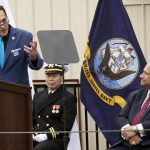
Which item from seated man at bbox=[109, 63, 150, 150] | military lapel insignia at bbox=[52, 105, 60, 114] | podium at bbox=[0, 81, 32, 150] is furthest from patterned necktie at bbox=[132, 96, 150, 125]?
podium at bbox=[0, 81, 32, 150]

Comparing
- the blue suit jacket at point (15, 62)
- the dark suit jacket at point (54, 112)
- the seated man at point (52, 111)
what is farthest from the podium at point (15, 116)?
the dark suit jacket at point (54, 112)

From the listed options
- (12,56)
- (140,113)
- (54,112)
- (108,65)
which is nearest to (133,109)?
(140,113)

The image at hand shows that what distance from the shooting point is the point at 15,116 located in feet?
20.7

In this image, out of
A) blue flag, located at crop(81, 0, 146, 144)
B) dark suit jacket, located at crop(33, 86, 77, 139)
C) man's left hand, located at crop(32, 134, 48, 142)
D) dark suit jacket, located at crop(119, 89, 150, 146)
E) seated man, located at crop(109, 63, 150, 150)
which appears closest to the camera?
seated man, located at crop(109, 63, 150, 150)

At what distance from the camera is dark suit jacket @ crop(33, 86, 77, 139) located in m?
8.35

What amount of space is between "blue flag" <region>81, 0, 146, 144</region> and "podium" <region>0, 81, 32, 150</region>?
2315 millimetres

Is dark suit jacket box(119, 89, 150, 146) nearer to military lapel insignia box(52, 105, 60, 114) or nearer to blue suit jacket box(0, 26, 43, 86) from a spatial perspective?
military lapel insignia box(52, 105, 60, 114)

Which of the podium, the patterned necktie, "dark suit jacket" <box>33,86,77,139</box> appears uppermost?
the podium

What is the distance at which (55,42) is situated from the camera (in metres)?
6.79

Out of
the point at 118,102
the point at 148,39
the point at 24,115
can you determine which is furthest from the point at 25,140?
the point at 148,39

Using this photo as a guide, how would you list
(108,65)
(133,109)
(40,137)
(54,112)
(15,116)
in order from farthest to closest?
(108,65), (54,112), (40,137), (133,109), (15,116)

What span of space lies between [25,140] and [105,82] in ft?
8.15

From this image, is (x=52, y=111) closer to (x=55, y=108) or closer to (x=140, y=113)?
(x=55, y=108)

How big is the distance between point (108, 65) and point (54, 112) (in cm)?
100
